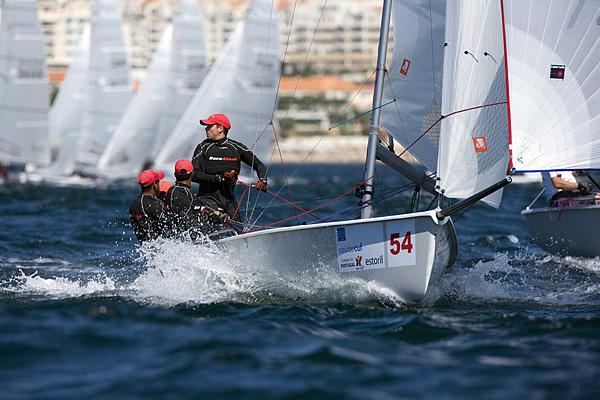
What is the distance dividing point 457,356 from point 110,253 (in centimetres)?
581

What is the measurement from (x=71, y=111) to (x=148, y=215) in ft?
82.3

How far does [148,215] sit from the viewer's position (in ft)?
27.3

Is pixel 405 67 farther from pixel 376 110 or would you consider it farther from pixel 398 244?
pixel 398 244

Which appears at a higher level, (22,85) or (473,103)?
(473,103)

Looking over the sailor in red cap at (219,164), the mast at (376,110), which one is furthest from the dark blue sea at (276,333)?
the mast at (376,110)

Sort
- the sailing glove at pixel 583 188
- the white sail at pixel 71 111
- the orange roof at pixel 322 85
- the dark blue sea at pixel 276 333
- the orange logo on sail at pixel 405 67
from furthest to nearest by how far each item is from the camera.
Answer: the orange roof at pixel 322 85 < the white sail at pixel 71 111 < the sailing glove at pixel 583 188 < the orange logo on sail at pixel 405 67 < the dark blue sea at pixel 276 333

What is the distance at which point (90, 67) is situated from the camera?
30.8 metres

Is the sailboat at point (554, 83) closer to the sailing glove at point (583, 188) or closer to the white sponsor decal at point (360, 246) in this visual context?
the white sponsor decal at point (360, 246)

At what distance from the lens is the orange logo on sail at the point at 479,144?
7.83m

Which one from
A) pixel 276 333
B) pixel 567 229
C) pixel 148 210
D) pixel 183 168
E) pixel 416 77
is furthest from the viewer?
pixel 567 229

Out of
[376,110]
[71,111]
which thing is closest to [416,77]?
[376,110]

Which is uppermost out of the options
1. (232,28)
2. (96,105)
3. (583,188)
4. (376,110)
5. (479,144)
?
(232,28)

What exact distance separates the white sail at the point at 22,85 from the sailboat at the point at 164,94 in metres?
3.59

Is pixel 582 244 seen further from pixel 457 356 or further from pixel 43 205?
pixel 43 205
